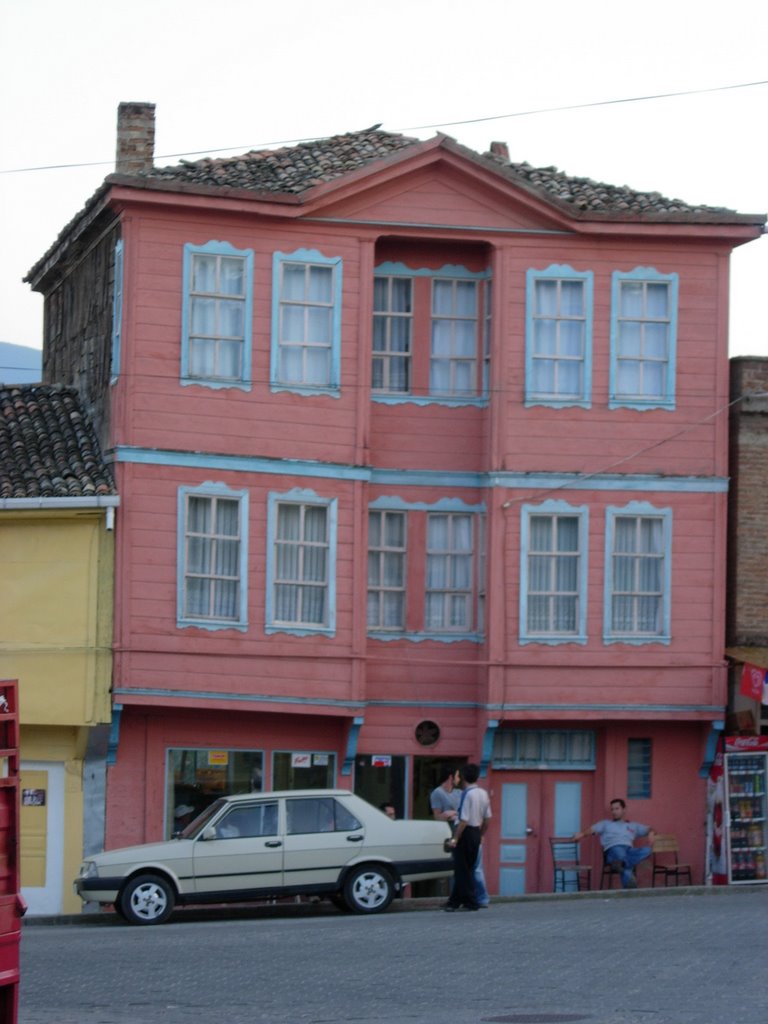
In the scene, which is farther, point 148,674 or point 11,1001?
point 148,674

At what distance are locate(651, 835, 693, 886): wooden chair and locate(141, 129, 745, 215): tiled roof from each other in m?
8.86

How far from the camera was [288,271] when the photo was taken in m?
27.4

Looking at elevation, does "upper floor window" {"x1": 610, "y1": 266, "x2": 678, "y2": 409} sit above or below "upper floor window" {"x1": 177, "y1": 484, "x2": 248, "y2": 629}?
above

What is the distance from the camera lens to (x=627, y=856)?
27.2 m

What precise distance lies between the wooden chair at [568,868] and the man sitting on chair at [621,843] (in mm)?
673

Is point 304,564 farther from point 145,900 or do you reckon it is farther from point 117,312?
point 145,900

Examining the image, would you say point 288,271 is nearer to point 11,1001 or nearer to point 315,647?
point 315,647

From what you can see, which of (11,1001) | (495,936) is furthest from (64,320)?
(11,1001)

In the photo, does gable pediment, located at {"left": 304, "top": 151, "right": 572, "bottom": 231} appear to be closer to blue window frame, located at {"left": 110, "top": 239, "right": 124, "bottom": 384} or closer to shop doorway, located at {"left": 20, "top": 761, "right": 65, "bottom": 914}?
blue window frame, located at {"left": 110, "top": 239, "right": 124, "bottom": 384}

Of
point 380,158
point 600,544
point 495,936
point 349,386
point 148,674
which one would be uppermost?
point 380,158

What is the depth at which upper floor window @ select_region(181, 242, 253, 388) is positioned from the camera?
2695 cm

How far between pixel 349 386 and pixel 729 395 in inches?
219

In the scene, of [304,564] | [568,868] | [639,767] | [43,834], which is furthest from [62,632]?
[639,767]

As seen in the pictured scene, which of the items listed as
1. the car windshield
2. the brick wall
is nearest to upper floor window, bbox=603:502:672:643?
the brick wall
